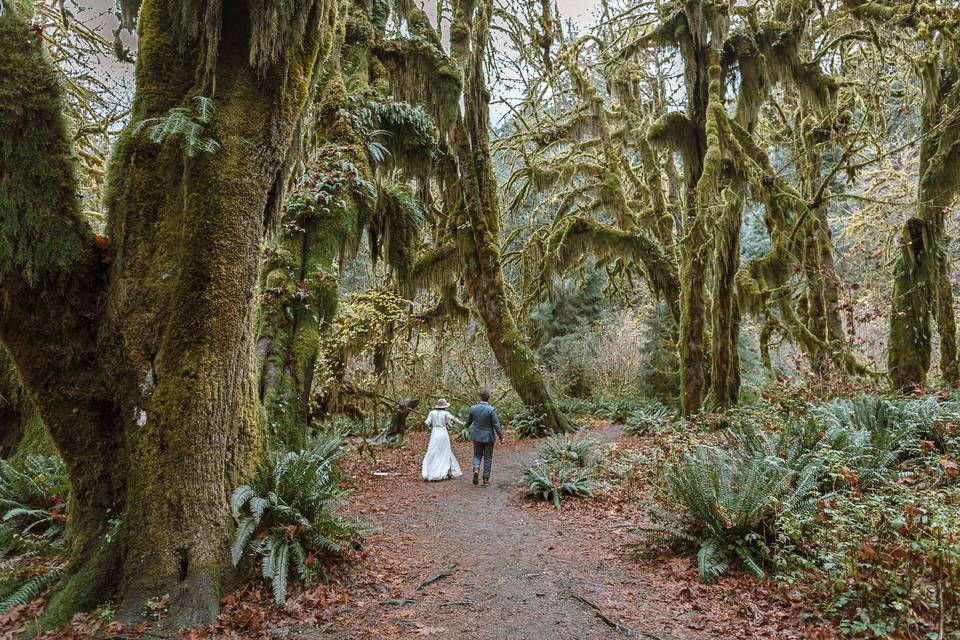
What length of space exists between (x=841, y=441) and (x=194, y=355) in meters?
6.55

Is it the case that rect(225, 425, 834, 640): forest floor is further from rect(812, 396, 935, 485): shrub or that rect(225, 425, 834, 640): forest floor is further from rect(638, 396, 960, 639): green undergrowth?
rect(812, 396, 935, 485): shrub

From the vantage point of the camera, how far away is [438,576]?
483cm

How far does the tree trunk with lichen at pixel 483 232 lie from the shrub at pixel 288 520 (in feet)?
26.5

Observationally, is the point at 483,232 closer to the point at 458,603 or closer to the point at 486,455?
the point at 486,455

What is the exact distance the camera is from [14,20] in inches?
136

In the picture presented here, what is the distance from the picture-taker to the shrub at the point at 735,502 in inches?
178

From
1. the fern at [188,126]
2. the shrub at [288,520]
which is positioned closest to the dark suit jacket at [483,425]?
the shrub at [288,520]

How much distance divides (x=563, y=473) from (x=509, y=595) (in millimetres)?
3460

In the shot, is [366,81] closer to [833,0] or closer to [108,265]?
[108,265]

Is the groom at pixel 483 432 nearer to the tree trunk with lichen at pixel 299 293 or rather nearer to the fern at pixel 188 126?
the tree trunk with lichen at pixel 299 293

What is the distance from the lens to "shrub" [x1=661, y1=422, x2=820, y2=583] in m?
4.53

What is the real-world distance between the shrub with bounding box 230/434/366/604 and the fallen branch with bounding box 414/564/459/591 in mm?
752

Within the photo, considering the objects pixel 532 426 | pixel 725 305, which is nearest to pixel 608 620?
pixel 725 305

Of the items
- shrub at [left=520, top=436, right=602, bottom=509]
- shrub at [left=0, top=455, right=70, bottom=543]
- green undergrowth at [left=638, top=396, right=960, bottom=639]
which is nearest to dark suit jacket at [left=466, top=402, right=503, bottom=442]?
shrub at [left=520, top=436, right=602, bottom=509]
